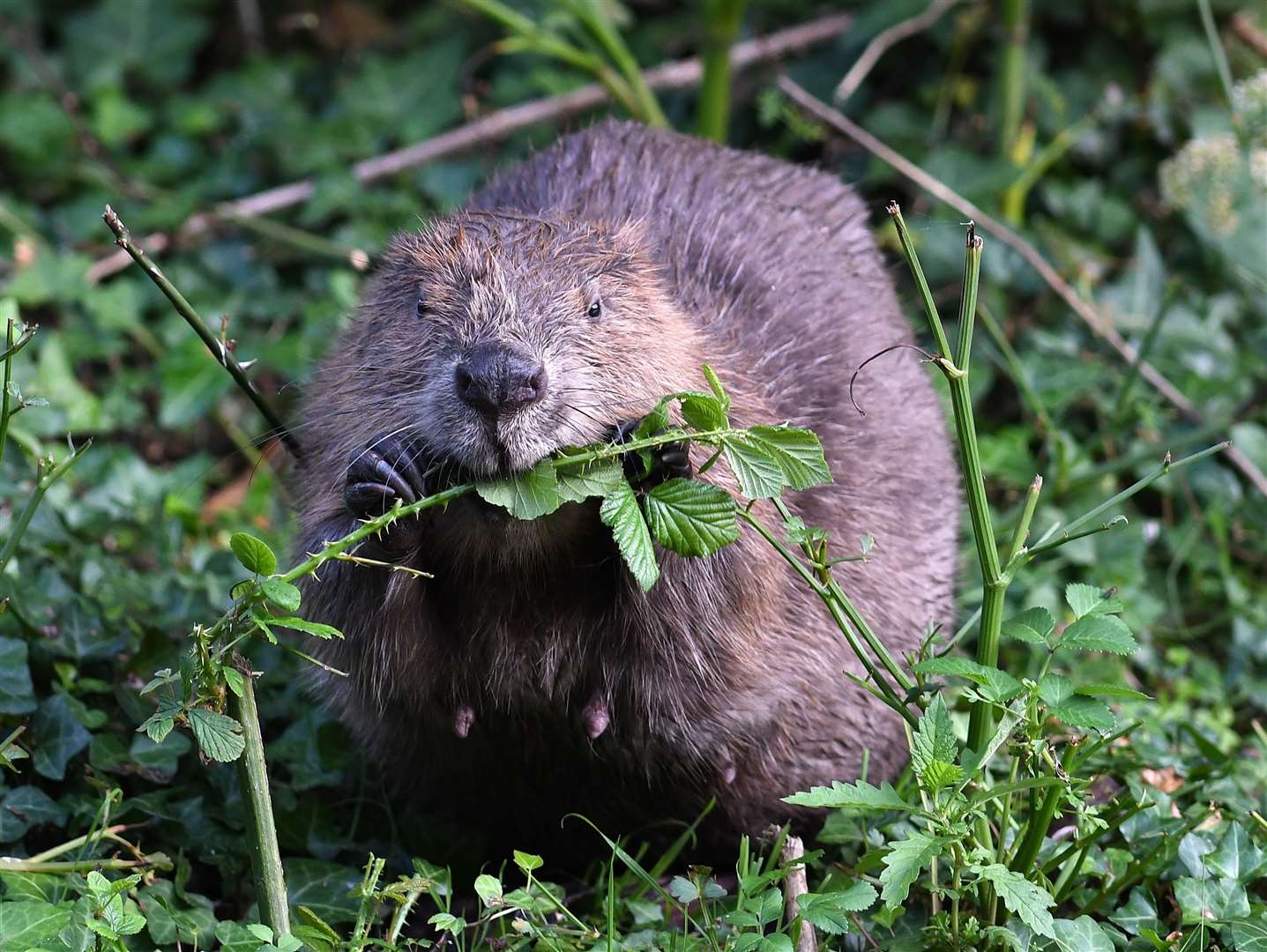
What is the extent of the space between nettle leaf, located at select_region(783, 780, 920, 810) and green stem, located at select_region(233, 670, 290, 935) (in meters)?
0.92

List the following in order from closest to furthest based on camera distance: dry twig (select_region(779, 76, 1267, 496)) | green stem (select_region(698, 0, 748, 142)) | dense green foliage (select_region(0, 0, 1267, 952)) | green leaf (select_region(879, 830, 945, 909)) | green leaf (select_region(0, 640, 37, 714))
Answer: green leaf (select_region(879, 830, 945, 909)), dense green foliage (select_region(0, 0, 1267, 952)), green leaf (select_region(0, 640, 37, 714)), dry twig (select_region(779, 76, 1267, 496)), green stem (select_region(698, 0, 748, 142))

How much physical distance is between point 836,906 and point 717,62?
143 inches

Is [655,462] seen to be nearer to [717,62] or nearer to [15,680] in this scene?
[15,680]

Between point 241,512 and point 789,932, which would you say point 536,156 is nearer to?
point 241,512

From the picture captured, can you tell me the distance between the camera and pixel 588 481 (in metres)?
2.76

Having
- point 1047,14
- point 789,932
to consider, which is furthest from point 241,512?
point 1047,14

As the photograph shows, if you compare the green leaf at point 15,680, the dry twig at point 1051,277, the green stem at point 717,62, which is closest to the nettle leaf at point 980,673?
the green leaf at point 15,680

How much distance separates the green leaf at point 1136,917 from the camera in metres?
2.98

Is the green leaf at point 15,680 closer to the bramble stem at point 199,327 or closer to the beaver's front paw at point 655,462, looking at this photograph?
the bramble stem at point 199,327

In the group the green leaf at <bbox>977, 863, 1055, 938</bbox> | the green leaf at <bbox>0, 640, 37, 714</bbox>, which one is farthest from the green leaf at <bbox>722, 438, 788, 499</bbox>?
the green leaf at <bbox>0, 640, 37, 714</bbox>

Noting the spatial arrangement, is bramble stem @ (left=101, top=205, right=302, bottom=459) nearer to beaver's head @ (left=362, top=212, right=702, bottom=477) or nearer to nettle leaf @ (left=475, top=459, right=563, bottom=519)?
beaver's head @ (left=362, top=212, right=702, bottom=477)

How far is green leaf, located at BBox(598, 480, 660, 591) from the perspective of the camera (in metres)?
2.65

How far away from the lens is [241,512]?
193 inches

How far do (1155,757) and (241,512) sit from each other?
9.37ft
